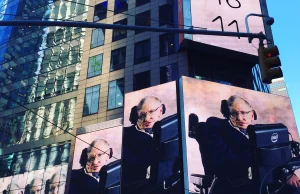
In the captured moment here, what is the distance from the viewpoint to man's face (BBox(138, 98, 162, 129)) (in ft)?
82.8

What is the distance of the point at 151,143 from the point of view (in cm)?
2439

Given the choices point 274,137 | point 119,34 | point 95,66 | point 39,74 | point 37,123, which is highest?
point 119,34

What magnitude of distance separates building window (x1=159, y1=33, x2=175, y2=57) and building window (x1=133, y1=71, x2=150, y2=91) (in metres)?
2.56

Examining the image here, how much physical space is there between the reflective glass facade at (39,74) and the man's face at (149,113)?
9337 millimetres

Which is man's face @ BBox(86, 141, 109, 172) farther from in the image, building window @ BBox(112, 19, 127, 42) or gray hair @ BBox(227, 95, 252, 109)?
building window @ BBox(112, 19, 127, 42)

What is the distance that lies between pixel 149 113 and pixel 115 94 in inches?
231

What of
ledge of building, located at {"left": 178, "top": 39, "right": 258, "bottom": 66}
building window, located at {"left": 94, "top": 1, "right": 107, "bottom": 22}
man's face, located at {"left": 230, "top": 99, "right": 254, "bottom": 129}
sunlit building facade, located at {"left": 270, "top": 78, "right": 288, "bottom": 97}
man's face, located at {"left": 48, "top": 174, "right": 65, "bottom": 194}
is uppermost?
sunlit building facade, located at {"left": 270, "top": 78, "right": 288, "bottom": 97}

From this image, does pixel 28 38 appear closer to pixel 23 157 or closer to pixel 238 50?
pixel 23 157

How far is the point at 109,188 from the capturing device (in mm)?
25062

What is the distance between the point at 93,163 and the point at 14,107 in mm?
15375

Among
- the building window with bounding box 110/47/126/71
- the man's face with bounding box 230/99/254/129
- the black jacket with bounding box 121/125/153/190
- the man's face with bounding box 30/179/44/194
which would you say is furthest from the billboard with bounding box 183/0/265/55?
the man's face with bounding box 30/179/44/194

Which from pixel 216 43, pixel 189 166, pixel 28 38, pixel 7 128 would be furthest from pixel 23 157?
pixel 216 43

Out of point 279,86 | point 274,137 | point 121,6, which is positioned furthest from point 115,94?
point 279,86

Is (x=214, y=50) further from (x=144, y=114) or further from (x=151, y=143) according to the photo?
(x=151, y=143)
